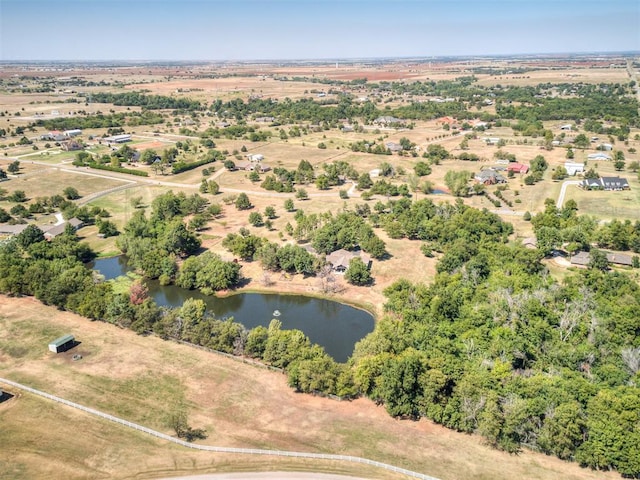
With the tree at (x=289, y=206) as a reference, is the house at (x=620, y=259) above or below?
below

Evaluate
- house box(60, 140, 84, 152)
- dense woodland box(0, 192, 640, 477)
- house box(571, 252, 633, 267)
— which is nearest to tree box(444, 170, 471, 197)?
dense woodland box(0, 192, 640, 477)

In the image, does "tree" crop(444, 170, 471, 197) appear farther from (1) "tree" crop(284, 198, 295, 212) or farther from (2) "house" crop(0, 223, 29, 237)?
(2) "house" crop(0, 223, 29, 237)

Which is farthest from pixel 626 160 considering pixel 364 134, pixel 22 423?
pixel 22 423

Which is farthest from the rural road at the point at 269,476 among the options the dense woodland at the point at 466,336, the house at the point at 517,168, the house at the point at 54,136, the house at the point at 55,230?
the house at the point at 54,136

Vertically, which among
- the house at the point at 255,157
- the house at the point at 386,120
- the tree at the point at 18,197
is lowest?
the tree at the point at 18,197

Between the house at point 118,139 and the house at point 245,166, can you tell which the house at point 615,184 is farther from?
the house at point 118,139

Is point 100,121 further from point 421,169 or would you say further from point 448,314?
point 448,314
